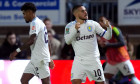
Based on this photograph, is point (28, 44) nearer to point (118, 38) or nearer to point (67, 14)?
point (118, 38)

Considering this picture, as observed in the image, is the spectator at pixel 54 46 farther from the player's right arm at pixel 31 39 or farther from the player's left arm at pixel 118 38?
the player's right arm at pixel 31 39

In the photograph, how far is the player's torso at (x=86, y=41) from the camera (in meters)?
8.62

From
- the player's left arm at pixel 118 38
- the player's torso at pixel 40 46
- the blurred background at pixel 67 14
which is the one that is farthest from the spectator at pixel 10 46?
the player's torso at pixel 40 46

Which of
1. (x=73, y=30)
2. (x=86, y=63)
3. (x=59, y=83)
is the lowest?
(x=59, y=83)

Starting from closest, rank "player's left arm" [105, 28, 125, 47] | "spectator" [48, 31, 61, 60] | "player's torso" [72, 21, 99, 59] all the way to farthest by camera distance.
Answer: "player's torso" [72, 21, 99, 59] → "player's left arm" [105, 28, 125, 47] → "spectator" [48, 31, 61, 60]

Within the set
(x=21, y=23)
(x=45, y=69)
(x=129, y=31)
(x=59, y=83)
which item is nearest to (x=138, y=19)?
(x=129, y=31)

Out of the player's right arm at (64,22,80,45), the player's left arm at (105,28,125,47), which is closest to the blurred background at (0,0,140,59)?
the player's left arm at (105,28,125,47)

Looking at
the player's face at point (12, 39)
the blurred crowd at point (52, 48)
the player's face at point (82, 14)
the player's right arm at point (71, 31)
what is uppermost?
the player's face at point (82, 14)

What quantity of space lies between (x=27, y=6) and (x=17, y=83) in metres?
2.28

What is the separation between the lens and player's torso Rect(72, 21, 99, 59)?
8.62m

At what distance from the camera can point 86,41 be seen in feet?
28.2

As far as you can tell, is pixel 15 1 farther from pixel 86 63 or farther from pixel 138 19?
pixel 86 63

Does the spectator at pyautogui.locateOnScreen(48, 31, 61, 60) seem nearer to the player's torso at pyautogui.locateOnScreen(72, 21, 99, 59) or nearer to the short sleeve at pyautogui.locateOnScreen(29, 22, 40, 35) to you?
the short sleeve at pyautogui.locateOnScreen(29, 22, 40, 35)

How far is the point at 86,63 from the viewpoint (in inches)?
340
